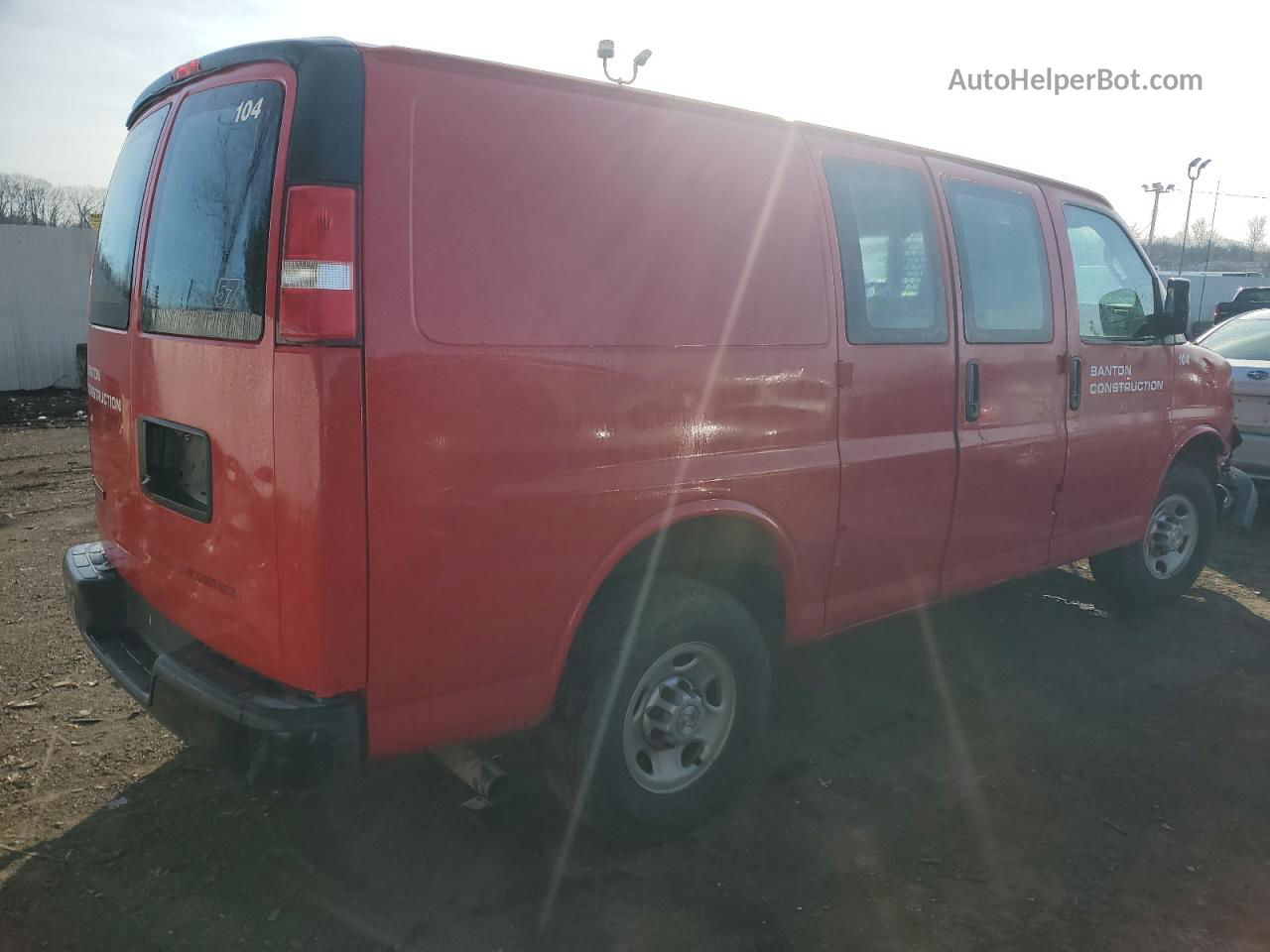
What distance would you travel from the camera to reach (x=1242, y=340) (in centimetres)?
825

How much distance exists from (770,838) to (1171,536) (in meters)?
3.61

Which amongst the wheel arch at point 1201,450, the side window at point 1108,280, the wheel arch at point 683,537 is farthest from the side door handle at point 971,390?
the wheel arch at point 1201,450

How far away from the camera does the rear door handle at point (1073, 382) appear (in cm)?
442

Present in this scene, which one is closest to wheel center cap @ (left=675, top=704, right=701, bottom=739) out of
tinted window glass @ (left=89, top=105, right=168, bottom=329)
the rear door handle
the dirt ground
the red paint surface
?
the dirt ground

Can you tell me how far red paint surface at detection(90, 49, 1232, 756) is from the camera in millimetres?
2295

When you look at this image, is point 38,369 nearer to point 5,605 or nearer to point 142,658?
point 5,605

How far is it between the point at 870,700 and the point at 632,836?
165 cm

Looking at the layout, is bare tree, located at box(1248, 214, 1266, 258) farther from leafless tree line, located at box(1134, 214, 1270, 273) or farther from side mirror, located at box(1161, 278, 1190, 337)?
side mirror, located at box(1161, 278, 1190, 337)

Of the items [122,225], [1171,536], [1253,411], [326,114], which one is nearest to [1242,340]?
[1253,411]

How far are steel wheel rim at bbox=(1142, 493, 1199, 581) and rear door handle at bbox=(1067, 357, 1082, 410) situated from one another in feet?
4.46

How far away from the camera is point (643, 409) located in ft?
9.17

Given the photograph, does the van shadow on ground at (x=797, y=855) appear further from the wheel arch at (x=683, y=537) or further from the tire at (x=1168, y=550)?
the tire at (x=1168, y=550)

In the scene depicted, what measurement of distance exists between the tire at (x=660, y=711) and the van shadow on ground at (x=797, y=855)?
0.60 feet

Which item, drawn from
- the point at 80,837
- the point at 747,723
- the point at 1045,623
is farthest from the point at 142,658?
the point at 1045,623
